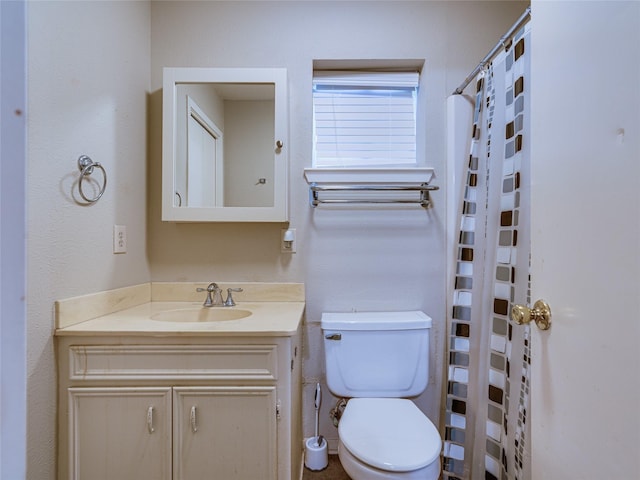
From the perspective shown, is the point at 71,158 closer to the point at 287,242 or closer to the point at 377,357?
the point at 287,242

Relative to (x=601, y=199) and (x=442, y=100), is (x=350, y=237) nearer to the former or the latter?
(x=442, y=100)

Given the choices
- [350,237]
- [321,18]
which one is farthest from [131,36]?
[350,237]

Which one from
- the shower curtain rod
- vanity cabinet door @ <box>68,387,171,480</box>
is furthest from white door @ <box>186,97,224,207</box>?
the shower curtain rod

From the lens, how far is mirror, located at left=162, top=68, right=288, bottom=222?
154 cm

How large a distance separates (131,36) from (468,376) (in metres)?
2.12

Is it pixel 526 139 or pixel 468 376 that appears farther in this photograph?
pixel 468 376

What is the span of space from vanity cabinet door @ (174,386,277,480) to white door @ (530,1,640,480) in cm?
79

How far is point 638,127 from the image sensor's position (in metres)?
0.51

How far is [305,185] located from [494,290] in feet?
3.20

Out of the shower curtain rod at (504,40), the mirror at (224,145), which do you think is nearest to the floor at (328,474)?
the mirror at (224,145)

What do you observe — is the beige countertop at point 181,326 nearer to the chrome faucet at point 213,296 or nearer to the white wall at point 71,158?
the white wall at point 71,158

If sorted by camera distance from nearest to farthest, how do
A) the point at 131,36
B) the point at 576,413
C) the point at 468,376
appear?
the point at 576,413 < the point at 468,376 < the point at 131,36

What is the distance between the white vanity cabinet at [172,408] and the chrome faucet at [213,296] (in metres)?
0.46

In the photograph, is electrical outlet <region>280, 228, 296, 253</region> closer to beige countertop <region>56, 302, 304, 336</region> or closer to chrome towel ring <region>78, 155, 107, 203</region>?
beige countertop <region>56, 302, 304, 336</region>
